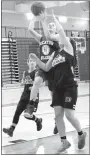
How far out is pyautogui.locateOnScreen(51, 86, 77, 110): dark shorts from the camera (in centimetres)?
342

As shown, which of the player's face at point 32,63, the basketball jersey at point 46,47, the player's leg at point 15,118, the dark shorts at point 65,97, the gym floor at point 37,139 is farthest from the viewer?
the player's face at point 32,63

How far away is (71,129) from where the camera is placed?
4.66 meters

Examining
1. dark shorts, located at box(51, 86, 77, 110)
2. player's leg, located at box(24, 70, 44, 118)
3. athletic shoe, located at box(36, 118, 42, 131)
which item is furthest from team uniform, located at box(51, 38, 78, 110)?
athletic shoe, located at box(36, 118, 42, 131)

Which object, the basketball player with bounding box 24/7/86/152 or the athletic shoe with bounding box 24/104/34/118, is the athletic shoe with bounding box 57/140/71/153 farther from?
the athletic shoe with bounding box 24/104/34/118

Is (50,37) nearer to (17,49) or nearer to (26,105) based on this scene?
(26,105)

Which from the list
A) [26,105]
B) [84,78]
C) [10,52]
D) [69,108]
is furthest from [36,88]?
[84,78]

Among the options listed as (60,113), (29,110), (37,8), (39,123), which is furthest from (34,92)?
(37,8)

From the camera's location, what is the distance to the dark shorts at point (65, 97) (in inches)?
135

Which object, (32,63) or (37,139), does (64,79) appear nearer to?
(37,139)

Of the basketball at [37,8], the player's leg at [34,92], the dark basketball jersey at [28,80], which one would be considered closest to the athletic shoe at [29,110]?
the player's leg at [34,92]

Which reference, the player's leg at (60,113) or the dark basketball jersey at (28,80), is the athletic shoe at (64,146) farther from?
the dark basketball jersey at (28,80)

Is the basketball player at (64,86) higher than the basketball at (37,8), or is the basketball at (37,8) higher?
the basketball at (37,8)

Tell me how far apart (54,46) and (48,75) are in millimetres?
477

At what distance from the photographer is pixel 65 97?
343 centimetres
